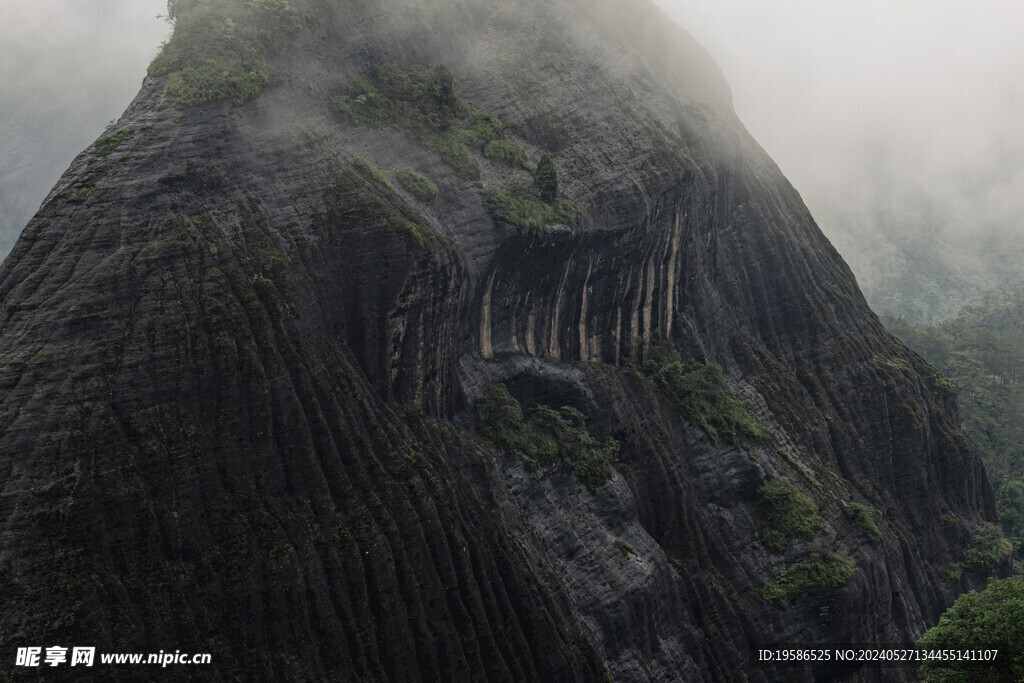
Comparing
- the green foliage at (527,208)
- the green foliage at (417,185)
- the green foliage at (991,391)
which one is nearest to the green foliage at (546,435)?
the green foliage at (527,208)

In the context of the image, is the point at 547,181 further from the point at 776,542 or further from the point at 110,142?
the point at 776,542

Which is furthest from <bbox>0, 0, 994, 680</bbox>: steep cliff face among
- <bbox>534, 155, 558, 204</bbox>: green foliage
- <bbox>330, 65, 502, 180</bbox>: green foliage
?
<bbox>534, 155, 558, 204</bbox>: green foliage

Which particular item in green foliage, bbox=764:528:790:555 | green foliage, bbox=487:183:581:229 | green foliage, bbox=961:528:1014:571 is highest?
green foliage, bbox=487:183:581:229

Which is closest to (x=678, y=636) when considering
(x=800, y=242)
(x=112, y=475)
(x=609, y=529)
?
(x=609, y=529)

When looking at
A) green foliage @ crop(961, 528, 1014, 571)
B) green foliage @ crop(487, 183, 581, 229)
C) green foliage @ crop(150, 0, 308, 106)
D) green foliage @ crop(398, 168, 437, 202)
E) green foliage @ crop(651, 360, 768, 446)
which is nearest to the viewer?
green foliage @ crop(150, 0, 308, 106)

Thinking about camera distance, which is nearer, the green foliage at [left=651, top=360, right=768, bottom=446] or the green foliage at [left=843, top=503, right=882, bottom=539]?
the green foliage at [left=843, top=503, right=882, bottom=539]

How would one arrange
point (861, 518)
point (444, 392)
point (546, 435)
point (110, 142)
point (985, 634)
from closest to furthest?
point (110, 142) < point (985, 634) < point (444, 392) < point (546, 435) < point (861, 518)

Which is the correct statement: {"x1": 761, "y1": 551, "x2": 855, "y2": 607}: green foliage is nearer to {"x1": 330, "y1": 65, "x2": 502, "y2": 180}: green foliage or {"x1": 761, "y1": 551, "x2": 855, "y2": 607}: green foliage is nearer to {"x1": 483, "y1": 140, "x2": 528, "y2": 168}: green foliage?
{"x1": 483, "y1": 140, "x2": 528, "y2": 168}: green foliage

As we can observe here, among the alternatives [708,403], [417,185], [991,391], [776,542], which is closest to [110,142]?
[417,185]
